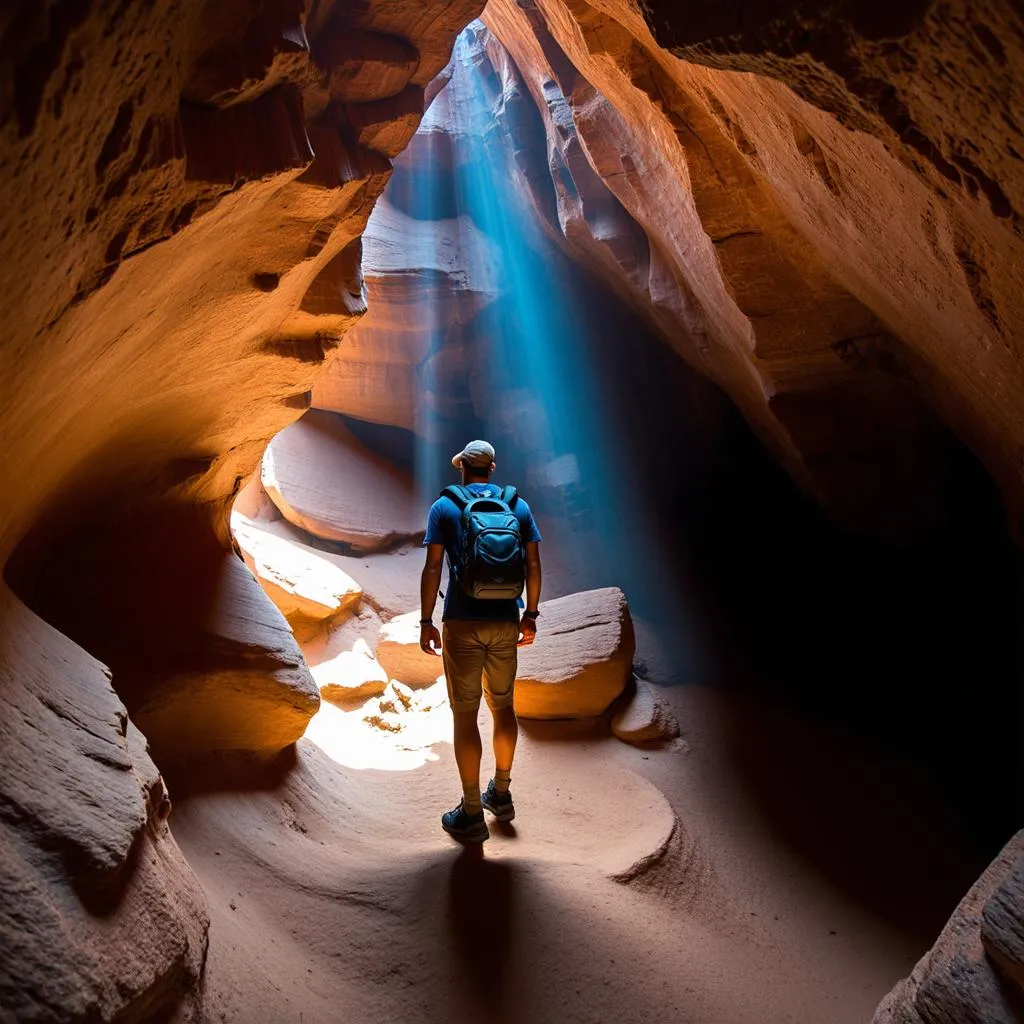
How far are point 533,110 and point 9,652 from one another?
1099 cm

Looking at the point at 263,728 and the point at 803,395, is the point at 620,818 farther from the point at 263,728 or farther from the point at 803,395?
the point at 803,395

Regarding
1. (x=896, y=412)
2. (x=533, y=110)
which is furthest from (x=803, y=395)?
(x=533, y=110)

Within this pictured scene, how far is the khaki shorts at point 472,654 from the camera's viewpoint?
4090 millimetres

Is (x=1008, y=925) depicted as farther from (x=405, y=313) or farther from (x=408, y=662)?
(x=405, y=313)

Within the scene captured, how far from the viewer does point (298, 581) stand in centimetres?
919

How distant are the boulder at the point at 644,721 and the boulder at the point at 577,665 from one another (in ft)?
0.57

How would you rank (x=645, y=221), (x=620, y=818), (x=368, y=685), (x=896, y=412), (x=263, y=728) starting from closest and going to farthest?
(x=263, y=728) < (x=620, y=818) < (x=896, y=412) < (x=645, y=221) < (x=368, y=685)

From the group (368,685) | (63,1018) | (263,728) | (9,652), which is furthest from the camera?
(368,685)

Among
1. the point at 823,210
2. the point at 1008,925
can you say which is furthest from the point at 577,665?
the point at 1008,925

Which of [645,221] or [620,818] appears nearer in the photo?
[620,818]

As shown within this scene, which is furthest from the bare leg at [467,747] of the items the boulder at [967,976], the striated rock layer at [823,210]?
the striated rock layer at [823,210]

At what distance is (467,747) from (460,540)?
113cm

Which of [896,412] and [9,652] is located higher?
[896,412]

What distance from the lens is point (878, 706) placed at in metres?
7.60
